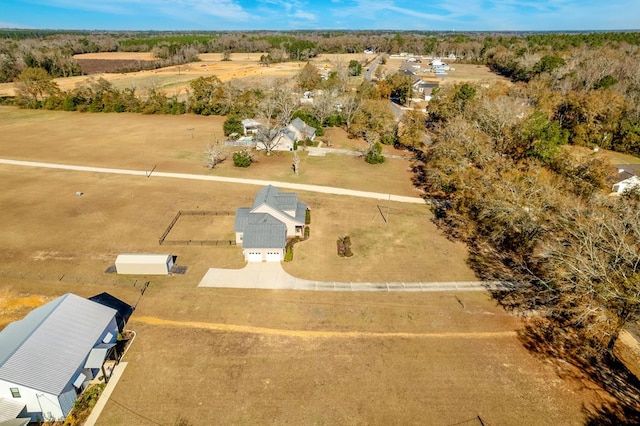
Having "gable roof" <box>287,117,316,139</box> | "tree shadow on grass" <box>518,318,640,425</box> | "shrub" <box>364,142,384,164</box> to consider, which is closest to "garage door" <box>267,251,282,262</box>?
"tree shadow on grass" <box>518,318,640,425</box>

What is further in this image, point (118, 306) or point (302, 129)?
point (302, 129)

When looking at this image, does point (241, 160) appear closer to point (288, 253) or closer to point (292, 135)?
point (292, 135)

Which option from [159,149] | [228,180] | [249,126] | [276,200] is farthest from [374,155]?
[159,149]

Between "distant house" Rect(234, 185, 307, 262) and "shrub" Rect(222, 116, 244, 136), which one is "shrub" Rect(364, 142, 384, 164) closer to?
"distant house" Rect(234, 185, 307, 262)

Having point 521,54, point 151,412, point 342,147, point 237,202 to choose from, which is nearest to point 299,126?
point 342,147

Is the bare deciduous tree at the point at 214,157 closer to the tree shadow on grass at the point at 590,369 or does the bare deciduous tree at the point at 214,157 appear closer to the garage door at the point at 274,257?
the garage door at the point at 274,257
